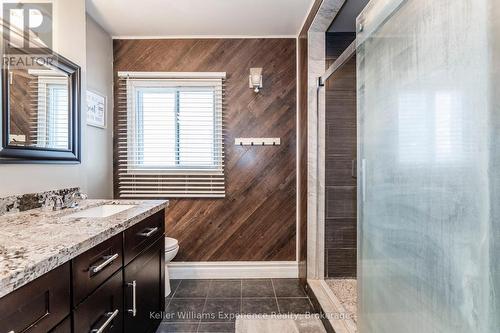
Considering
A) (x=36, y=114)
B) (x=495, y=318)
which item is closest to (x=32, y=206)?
(x=36, y=114)

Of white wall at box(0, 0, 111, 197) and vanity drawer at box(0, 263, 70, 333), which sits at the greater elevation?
white wall at box(0, 0, 111, 197)

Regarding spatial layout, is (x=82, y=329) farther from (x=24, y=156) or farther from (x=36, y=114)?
(x=36, y=114)

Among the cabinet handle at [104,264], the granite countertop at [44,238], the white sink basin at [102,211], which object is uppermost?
the granite countertop at [44,238]

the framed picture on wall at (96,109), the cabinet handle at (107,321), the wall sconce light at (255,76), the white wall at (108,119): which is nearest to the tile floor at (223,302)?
→ the cabinet handle at (107,321)

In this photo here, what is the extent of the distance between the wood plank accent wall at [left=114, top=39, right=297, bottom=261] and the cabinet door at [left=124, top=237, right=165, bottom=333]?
33.7 inches

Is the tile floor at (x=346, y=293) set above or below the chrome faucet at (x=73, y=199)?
below

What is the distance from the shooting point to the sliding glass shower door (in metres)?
0.63

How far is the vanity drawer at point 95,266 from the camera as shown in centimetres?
97

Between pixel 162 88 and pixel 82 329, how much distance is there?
222 cm

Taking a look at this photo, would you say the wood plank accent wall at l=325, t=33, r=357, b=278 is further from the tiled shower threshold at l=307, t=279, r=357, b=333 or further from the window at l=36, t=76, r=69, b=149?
the window at l=36, t=76, r=69, b=149

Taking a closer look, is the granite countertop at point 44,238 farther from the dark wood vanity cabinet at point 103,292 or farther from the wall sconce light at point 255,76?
the wall sconce light at point 255,76

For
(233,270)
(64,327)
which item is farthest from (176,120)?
(64,327)

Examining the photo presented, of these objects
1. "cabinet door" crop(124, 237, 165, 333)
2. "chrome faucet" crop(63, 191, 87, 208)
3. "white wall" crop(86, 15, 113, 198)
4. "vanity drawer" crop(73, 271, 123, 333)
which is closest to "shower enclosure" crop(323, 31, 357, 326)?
"cabinet door" crop(124, 237, 165, 333)

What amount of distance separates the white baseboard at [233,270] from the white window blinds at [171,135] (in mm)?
711
